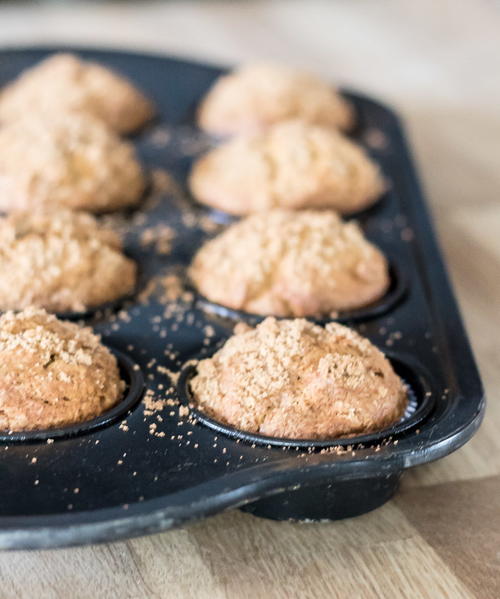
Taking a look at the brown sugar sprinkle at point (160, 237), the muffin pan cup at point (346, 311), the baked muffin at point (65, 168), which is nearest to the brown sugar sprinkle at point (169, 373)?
the muffin pan cup at point (346, 311)

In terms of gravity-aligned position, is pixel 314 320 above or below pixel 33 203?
above

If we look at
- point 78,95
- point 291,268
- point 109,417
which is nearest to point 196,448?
point 109,417

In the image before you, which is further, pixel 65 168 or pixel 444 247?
pixel 444 247

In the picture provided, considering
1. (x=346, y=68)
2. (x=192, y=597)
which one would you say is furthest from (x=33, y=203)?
(x=346, y=68)

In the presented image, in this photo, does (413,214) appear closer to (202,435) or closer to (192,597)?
(202,435)

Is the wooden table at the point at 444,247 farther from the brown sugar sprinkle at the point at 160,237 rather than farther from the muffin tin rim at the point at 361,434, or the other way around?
the brown sugar sprinkle at the point at 160,237

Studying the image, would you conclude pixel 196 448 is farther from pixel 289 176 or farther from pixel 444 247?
pixel 444 247
